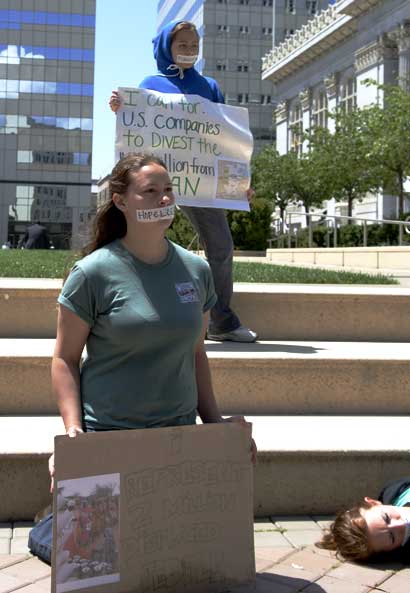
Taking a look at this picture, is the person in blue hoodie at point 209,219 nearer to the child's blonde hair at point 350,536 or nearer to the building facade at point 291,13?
the child's blonde hair at point 350,536

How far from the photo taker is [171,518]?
273 cm

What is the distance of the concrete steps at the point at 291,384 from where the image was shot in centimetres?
432

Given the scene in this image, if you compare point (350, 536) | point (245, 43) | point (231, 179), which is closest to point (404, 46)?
point (231, 179)

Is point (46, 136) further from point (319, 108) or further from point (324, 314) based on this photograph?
point (324, 314)

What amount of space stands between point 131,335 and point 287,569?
4.01 ft

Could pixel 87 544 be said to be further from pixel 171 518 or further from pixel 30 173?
pixel 30 173

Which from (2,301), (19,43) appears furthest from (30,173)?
(2,301)

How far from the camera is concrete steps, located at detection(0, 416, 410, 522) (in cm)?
358

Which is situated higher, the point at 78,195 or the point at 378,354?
the point at 78,195

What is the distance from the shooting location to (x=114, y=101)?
4.90 m

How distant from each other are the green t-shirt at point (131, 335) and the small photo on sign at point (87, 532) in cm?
27

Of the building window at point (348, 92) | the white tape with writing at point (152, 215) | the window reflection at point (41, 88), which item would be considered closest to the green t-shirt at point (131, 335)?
the white tape with writing at point (152, 215)

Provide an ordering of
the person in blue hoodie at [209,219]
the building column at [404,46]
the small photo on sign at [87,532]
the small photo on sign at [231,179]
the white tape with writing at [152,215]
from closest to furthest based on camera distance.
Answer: the small photo on sign at [87,532]
the white tape with writing at [152,215]
the person in blue hoodie at [209,219]
the small photo on sign at [231,179]
the building column at [404,46]

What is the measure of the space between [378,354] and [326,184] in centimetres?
3330
